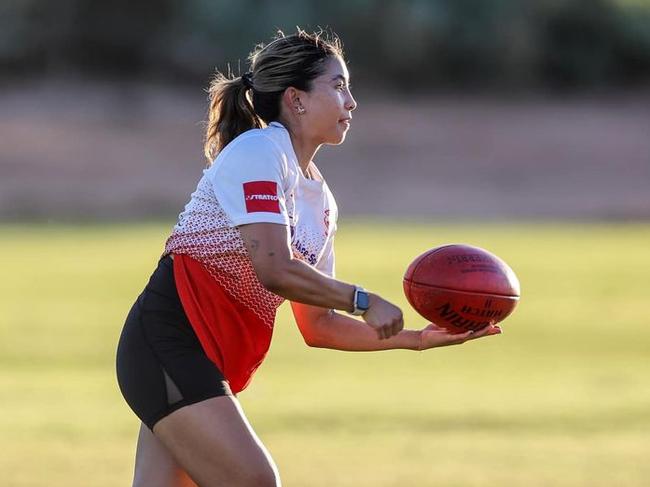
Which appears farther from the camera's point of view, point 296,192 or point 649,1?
point 649,1

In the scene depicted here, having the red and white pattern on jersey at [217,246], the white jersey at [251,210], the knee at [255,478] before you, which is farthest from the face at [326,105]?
the knee at [255,478]

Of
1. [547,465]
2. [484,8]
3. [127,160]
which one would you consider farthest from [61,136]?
[547,465]

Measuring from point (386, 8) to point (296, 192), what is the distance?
4888 centimetres

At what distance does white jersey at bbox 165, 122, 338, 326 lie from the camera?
4.58 meters

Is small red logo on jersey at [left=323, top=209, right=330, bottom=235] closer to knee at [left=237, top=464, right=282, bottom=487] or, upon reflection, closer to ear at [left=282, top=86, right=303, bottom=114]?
ear at [left=282, top=86, right=303, bottom=114]

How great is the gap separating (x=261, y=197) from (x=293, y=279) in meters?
0.28

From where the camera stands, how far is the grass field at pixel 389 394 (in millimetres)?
8016

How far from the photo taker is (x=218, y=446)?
4.53 metres

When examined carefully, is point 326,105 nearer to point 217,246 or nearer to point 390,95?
point 217,246

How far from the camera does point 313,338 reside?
5406mm

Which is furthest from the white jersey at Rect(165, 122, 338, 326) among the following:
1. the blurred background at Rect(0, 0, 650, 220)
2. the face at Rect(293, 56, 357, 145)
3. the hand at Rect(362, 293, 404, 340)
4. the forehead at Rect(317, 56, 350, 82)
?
the blurred background at Rect(0, 0, 650, 220)

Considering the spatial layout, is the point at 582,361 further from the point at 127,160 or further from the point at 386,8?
the point at 386,8

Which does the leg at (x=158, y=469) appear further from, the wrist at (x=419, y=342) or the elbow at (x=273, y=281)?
the wrist at (x=419, y=342)

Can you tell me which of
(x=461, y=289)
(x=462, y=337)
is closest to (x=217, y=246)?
(x=461, y=289)
